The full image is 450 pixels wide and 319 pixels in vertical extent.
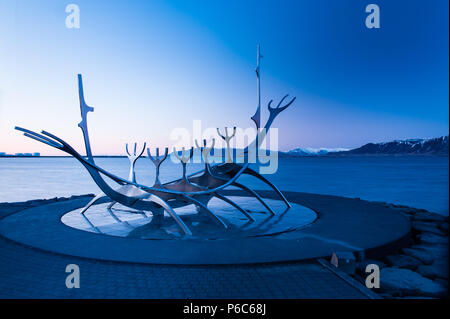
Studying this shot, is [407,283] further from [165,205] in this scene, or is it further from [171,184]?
[171,184]

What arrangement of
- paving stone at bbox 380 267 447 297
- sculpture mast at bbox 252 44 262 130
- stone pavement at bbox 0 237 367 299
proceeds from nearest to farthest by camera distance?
stone pavement at bbox 0 237 367 299 < paving stone at bbox 380 267 447 297 < sculpture mast at bbox 252 44 262 130

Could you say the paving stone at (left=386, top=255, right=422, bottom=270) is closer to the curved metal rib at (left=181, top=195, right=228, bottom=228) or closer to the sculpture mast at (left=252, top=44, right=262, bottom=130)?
the curved metal rib at (left=181, top=195, right=228, bottom=228)

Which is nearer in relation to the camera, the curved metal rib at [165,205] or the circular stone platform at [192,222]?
the circular stone platform at [192,222]

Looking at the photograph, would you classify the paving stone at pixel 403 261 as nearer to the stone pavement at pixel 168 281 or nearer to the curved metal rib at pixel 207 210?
the stone pavement at pixel 168 281

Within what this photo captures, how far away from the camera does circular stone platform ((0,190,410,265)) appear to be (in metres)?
5.87

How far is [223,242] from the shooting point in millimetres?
6867

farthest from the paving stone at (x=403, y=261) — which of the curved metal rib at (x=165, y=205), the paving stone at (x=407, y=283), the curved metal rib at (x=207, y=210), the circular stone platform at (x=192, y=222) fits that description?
the curved metal rib at (x=165, y=205)

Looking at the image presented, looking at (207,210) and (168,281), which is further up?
(207,210)

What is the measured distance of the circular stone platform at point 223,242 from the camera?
19.2 feet

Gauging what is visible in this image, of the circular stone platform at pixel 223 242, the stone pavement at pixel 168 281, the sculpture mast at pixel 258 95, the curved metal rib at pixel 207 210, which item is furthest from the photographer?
the sculpture mast at pixel 258 95

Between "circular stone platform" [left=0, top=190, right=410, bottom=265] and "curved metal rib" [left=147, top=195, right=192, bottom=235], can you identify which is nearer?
"circular stone platform" [left=0, top=190, right=410, bottom=265]

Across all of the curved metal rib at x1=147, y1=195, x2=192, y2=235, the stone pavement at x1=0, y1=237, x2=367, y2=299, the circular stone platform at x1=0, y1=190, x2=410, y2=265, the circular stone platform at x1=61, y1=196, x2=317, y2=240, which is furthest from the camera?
the curved metal rib at x1=147, y1=195, x2=192, y2=235

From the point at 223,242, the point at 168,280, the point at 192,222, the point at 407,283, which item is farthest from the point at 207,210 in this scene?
the point at 407,283

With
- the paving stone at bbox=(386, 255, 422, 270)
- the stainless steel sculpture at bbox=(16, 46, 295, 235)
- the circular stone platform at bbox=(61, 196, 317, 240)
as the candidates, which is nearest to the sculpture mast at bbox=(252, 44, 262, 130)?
the stainless steel sculpture at bbox=(16, 46, 295, 235)
